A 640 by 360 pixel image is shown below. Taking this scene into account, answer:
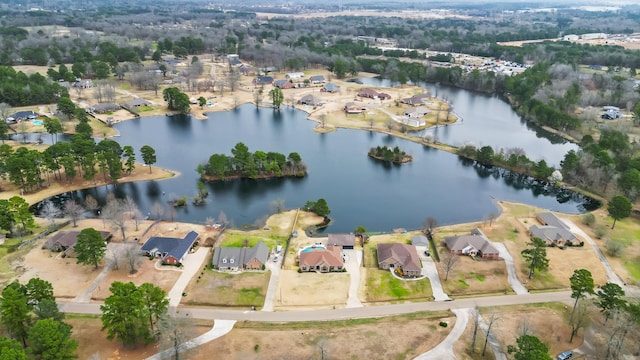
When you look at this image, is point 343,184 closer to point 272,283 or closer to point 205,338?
point 272,283

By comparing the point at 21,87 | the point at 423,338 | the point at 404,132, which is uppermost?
the point at 21,87

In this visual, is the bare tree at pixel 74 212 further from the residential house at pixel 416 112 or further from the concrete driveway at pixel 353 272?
the residential house at pixel 416 112

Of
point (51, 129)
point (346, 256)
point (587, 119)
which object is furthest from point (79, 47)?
point (587, 119)

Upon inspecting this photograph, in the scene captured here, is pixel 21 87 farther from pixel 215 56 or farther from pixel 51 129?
pixel 215 56

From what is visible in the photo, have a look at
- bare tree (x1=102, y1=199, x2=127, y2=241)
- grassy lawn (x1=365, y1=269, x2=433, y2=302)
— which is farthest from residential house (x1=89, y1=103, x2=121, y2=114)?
grassy lawn (x1=365, y1=269, x2=433, y2=302)

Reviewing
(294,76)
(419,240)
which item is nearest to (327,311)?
(419,240)

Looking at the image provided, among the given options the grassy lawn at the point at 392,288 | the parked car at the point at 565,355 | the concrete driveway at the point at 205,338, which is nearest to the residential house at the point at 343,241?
the grassy lawn at the point at 392,288

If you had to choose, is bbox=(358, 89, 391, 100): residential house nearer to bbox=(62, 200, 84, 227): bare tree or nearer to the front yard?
the front yard
